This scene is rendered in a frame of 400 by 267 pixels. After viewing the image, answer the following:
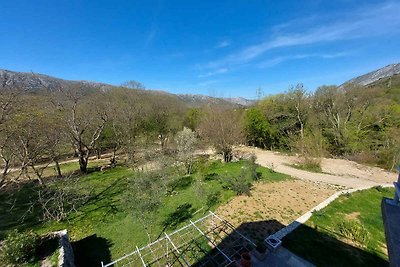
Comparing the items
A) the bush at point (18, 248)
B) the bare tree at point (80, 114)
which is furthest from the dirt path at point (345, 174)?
the bare tree at point (80, 114)

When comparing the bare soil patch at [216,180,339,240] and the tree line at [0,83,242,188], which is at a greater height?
the tree line at [0,83,242,188]

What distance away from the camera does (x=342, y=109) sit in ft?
92.8

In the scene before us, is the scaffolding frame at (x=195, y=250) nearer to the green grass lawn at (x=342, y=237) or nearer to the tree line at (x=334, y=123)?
the green grass lawn at (x=342, y=237)

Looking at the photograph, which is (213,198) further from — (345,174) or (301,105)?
(301,105)

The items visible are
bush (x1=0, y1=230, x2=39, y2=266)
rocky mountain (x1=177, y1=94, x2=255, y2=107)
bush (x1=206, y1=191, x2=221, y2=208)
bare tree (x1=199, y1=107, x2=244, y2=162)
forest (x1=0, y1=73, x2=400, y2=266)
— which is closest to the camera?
bush (x1=0, y1=230, x2=39, y2=266)

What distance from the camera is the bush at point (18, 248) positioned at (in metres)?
7.11

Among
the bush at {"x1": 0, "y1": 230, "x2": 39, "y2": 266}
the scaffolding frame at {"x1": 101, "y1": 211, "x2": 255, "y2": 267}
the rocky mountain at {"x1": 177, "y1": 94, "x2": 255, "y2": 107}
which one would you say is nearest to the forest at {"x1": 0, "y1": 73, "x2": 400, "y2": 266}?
the bush at {"x1": 0, "y1": 230, "x2": 39, "y2": 266}

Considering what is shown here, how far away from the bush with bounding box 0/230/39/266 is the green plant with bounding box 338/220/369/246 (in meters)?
12.5

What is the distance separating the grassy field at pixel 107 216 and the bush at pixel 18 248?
77.1 inches

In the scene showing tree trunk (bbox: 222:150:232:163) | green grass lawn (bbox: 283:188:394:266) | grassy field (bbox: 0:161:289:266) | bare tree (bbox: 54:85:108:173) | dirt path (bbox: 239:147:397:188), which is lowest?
dirt path (bbox: 239:147:397:188)

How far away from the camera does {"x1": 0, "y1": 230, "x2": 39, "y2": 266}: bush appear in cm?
711

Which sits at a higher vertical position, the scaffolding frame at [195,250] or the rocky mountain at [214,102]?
the rocky mountain at [214,102]

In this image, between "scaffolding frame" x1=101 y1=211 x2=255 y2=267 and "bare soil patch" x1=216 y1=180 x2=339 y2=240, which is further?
"bare soil patch" x1=216 y1=180 x2=339 y2=240

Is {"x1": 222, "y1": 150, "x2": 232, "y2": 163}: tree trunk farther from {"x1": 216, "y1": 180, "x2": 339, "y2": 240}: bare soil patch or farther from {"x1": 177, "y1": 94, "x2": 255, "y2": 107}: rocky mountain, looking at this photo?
{"x1": 177, "y1": 94, "x2": 255, "y2": 107}: rocky mountain
